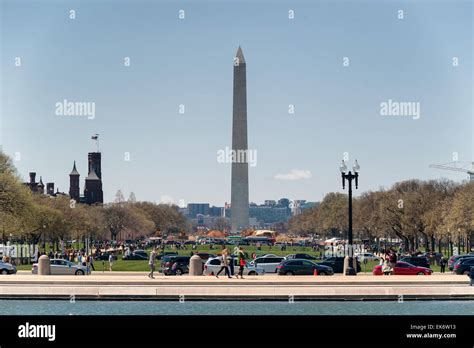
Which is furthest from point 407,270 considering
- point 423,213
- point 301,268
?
point 423,213

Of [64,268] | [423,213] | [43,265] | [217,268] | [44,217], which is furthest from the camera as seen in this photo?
[423,213]

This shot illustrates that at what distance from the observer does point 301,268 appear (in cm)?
5469

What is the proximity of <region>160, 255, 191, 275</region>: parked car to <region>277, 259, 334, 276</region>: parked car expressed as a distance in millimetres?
7419

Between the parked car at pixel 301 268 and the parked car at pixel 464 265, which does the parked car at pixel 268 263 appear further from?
the parked car at pixel 464 265

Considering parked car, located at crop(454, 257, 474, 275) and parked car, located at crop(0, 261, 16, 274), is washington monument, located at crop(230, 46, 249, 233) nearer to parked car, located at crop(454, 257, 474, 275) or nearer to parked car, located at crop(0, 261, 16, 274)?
parked car, located at crop(0, 261, 16, 274)

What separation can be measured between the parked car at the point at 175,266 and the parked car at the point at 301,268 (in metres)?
7.42

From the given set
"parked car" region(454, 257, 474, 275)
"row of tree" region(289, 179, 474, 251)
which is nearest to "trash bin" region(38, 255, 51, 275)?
"parked car" region(454, 257, 474, 275)

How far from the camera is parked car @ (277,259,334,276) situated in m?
54.2

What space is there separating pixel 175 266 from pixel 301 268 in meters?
8.70

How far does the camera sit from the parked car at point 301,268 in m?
54.2

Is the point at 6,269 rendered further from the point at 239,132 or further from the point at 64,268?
the point at 239,132
